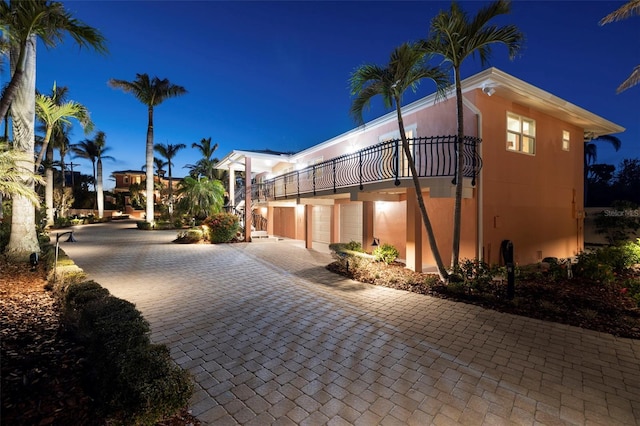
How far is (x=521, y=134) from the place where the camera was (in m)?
9.95

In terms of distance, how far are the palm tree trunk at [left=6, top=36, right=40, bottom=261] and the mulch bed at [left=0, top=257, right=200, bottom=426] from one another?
13.7ft

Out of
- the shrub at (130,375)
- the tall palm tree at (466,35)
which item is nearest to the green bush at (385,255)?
the tall palm tree at (466,35)

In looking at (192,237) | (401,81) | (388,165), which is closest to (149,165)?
(192,237)

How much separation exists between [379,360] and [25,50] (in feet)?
28.3

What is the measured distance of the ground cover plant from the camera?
529cm

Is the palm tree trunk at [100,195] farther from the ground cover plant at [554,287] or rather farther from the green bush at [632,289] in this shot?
the green bush at [632,289]

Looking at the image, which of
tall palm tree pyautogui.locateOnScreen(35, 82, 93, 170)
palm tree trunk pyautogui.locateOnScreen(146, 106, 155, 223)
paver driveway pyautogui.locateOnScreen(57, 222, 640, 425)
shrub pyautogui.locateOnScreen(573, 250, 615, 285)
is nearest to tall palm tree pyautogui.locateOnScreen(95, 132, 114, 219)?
palm tree trunk pyautogui.locateOnScreen(146, 106, 155, 223)

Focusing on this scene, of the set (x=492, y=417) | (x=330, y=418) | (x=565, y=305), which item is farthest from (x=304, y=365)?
(x=565, y=305)

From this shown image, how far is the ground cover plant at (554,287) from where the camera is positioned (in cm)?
529

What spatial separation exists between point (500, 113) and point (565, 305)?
6.42 metres

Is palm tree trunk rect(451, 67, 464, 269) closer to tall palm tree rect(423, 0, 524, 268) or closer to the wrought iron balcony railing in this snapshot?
tall palm tree rect(423, 0, 524, 268)

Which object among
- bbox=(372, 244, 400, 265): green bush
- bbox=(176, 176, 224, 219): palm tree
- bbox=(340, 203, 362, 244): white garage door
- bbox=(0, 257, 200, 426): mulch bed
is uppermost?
bbox=(176, 176, 224, 219): palm tree

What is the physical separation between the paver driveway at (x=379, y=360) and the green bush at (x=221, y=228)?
9.43 m

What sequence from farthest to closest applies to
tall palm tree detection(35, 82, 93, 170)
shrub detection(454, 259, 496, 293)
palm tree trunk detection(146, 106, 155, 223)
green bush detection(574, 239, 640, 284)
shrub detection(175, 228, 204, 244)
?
palm tree trunk detection(146, 106, 155, 223) < shrub detection(175, 228, 204, 244) < tall palm tree detection(35, 82, 93, 170) < green bush detection(574, 239, 640, 284) < shrub detection(454, 259, 496, 293)
